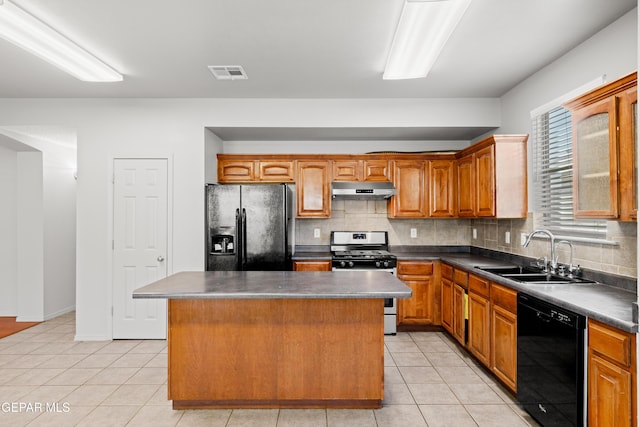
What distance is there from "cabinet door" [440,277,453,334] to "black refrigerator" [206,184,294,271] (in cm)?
186

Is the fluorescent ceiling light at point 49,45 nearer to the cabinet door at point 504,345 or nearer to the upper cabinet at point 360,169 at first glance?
the upper cabinet at point 360,169

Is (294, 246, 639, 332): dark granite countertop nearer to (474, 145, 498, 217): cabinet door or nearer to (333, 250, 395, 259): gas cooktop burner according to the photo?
(474, 145, 498, 217): cabinet door

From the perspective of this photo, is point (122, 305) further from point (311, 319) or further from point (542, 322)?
point (542, 322)

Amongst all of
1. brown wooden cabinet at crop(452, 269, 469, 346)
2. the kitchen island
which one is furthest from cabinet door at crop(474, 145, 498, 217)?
the kitchen island

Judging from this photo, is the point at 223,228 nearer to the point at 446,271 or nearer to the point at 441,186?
the point at 446,271

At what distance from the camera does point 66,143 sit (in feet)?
17.0

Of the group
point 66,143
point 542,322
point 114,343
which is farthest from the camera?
point 66,143

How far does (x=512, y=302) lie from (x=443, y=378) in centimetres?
97

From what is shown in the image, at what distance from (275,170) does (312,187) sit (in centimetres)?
52

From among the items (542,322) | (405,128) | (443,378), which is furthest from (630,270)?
(405,128)

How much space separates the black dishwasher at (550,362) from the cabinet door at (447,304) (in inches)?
57.8

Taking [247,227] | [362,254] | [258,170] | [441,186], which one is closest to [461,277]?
[362,254]

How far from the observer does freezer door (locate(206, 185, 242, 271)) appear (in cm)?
414

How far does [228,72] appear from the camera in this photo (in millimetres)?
3463
